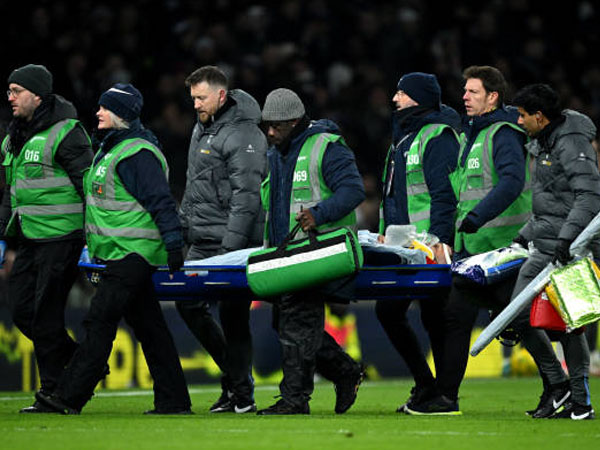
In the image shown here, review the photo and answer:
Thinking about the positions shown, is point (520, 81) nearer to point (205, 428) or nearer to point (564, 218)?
point (564, 218)

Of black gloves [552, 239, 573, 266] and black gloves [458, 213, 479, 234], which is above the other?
black gloves [458, 213, 479, 234]

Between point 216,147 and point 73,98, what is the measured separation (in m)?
6.26

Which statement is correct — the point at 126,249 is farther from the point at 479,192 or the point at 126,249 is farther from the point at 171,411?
the point at 479,192

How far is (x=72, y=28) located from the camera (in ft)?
60.3

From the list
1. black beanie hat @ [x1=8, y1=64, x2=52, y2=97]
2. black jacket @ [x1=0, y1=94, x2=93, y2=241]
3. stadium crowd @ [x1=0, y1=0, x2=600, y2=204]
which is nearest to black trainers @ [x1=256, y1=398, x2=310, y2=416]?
black jacket @ [x1=0, y1=94, x2=93, y2=241]

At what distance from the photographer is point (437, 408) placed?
1030 centimetres

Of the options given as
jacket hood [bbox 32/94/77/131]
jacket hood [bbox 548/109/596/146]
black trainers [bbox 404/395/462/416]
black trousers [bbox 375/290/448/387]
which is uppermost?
jacket hood [bbox 32/94/77/131]

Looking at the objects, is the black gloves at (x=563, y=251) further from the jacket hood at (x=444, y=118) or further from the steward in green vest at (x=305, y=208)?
the jacket hood at (x=444, y=118)

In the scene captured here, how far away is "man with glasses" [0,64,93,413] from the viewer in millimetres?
10250

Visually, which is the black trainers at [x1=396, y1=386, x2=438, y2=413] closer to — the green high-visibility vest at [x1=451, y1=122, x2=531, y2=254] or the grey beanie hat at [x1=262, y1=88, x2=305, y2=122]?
the green high-visibility vest at [x1=451, y1=122, x2=531, y2=254]

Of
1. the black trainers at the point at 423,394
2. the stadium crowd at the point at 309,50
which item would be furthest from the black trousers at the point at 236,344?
the stadium crowd at the point at 309,50

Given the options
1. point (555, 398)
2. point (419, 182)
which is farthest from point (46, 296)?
point (555, 398)

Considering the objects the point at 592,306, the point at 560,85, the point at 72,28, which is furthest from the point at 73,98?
the point at 592,306

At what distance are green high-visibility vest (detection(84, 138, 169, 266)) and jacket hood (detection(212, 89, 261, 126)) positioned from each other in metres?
1.09
